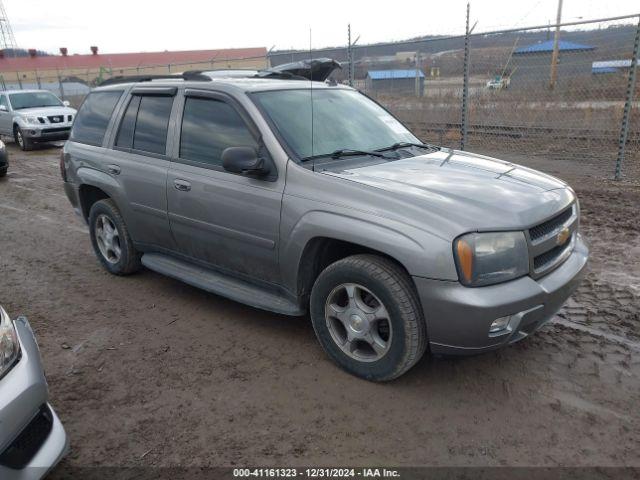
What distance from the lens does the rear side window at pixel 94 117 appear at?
503cm

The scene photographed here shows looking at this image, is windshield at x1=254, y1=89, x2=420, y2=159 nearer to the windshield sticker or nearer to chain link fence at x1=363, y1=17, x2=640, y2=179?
the windshield sticker

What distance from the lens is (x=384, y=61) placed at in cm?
1505

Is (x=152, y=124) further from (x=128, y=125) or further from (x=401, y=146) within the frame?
(x=401, y=146)

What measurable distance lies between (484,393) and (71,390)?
8.58 feet

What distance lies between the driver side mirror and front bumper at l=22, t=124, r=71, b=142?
13218mm

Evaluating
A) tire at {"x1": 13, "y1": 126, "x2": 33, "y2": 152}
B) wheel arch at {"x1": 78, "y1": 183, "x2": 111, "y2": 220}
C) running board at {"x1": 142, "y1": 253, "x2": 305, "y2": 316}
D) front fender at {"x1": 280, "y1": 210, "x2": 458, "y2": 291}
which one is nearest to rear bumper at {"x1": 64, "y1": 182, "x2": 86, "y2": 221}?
wheel arch at {"x1": 78, "y1": 183, "x2": 111, "y2": 220}

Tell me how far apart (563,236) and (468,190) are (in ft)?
2.31

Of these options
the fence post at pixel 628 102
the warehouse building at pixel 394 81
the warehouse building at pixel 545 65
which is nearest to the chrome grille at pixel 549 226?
the fence post at pixel 628 102

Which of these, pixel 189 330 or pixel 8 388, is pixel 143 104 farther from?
pixel 8 388

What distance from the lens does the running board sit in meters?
3.68

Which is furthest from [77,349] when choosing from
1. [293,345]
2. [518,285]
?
[518,285]

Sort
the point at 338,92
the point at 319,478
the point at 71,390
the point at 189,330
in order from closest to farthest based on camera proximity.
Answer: the point at 319,478 → the point at 71,390 → the point at 189,330 → the point at 338,92

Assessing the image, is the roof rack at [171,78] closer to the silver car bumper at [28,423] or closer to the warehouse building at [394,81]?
the silver car bumper at [28,423]

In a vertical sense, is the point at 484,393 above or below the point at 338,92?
below
